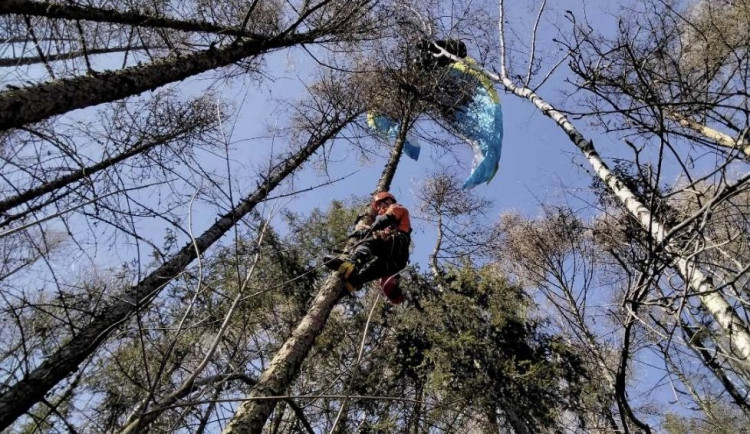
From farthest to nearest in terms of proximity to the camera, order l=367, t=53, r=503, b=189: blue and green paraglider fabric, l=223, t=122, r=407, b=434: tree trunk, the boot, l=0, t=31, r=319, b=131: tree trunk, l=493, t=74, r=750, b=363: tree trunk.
Result: l=367, t=53, r=503, b=189: blue and green paraglider fabric
the boot
l=223, t=122, r=407, b=434: tree trunk
l=0, t=31, r=319, b=131: tree trunk
l=493, t=74, r=750, b=363: tree trunk

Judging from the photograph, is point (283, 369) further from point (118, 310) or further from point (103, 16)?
point (103, 16)

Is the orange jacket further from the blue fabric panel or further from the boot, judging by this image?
the blue fabric panel

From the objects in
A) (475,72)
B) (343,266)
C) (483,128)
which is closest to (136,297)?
(343,266)

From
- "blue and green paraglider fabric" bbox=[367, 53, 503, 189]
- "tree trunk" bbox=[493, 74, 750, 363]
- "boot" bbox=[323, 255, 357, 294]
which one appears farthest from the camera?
"blue and green paraglider fabric" bbox=[367, 53, 503, 189]

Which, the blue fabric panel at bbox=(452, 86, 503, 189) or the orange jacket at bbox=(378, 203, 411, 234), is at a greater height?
the blue fabric panel at bbox=(452, 86, 503, 189)

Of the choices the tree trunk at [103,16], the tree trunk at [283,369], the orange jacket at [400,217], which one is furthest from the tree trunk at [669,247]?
the tree trunk at [103,16]

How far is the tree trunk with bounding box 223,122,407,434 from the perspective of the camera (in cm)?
353

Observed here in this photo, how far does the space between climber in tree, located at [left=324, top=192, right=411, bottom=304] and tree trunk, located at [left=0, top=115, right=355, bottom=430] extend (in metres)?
1.22

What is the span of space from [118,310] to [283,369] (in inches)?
102

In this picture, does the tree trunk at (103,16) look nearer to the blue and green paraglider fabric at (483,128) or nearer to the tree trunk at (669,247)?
the tree trunk at (669,247)

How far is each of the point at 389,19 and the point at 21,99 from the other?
4614mm

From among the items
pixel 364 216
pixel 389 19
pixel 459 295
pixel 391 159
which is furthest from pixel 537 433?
pixel 389 19

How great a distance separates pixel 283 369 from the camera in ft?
13.2

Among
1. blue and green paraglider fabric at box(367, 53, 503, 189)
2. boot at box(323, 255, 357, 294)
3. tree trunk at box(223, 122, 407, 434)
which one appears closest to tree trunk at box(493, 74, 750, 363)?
tree trunk at box(223, 122, 407, 434)
